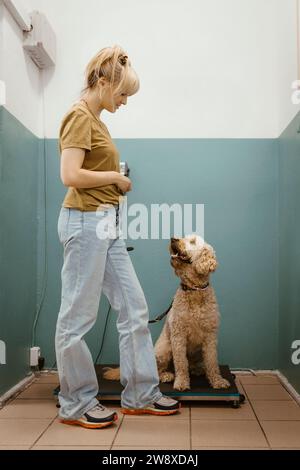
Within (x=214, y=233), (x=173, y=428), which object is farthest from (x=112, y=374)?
(x=214, y=233)

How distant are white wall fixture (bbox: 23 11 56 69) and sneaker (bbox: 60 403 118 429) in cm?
203

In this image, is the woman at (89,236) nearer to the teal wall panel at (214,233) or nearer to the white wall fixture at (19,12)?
the white wall fixture at (19,12)

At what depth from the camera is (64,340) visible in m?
2.16

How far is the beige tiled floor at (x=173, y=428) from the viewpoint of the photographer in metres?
1.96

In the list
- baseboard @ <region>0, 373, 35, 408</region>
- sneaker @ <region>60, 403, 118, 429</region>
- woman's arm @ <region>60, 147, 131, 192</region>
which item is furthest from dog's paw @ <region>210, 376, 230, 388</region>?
woman's arm @ <region>60, 147, 131, 192</region>

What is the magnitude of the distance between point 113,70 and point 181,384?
152cm

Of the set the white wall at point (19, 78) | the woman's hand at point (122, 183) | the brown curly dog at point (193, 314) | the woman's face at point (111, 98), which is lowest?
the brown curly dog at point (193, 314)

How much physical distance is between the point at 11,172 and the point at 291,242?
156 centimetres

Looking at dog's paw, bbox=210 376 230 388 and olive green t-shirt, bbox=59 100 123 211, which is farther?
dog's paw, bbox=210 376 230 388

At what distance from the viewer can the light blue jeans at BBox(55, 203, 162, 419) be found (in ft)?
7.09

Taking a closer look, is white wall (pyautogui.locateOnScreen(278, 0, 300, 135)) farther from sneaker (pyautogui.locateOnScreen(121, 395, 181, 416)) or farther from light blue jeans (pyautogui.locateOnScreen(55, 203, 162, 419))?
sneaker (pyautogui.locateOnScreen(121, 395, 181, 416))

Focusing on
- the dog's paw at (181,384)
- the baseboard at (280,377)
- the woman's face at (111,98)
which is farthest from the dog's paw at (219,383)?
the woman's face at (111,98)

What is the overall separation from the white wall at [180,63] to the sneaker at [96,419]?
1759mm

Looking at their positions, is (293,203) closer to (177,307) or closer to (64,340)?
(177,307)
